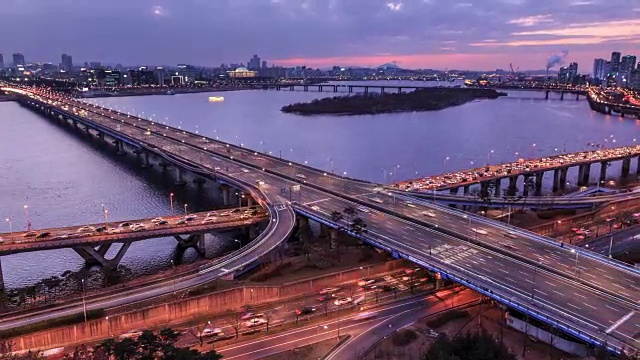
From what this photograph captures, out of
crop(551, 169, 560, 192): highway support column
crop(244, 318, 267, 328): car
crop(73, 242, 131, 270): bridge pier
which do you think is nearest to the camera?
crop(244, 318, 267, 328): car

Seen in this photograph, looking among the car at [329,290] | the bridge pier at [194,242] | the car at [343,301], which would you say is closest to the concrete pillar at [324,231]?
the bridge pier at [194,242]

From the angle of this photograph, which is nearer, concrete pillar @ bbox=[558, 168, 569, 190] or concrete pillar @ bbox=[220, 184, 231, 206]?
concrete pillar @ bbox=[220, 184, 231, 206]

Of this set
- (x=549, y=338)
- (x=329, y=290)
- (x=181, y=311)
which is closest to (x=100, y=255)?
(x=181, y=311)

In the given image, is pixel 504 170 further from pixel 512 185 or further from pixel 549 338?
pixel 549 338

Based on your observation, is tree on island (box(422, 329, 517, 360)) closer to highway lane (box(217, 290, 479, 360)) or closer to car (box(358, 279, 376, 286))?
highway lane (box(217, 290, 479, 360))

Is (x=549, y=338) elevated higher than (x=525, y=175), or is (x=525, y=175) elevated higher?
(x=525, y=175)

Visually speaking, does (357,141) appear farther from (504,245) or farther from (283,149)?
(504,245)

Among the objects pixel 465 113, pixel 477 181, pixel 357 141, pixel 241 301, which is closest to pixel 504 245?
pixel 241 301

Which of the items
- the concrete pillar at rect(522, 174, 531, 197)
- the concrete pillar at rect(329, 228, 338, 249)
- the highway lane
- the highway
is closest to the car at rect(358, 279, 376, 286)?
the highway lane
